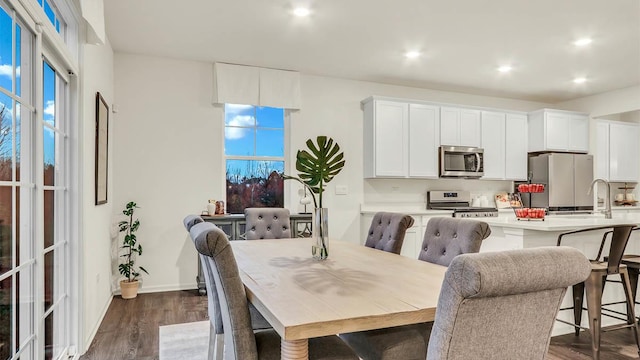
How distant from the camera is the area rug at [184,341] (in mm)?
2649

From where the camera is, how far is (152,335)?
3.03 meters

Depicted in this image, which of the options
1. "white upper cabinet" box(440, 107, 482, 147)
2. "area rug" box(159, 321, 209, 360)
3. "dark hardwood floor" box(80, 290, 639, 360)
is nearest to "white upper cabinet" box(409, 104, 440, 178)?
"white upper cabinet" box(440, 107, 482, 147)

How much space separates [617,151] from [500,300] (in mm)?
6916

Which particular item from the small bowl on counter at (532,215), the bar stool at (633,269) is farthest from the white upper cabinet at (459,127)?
the bar stool at (633,269)

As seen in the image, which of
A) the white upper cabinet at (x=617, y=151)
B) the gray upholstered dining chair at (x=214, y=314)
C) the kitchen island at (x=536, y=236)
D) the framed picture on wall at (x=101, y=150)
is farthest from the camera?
the white upper cabinet at (x=617, y=151)

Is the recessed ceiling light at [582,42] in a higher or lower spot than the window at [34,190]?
higher

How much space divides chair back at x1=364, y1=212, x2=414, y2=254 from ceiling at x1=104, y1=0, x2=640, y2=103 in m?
1.76

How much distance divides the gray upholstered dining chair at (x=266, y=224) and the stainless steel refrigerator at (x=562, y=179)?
13.8 ft

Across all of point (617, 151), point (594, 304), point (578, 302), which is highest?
point (617, 151)

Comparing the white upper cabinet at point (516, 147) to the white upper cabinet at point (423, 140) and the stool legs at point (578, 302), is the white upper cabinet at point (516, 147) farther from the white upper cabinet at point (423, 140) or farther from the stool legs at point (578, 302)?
the stool legs at point (578, 302)

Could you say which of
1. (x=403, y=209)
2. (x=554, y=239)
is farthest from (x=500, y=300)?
(x=403, y=209)

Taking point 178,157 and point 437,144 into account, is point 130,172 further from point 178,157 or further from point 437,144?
point 437,144

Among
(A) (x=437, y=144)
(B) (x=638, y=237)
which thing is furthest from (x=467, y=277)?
(A) (x=437, y=144)

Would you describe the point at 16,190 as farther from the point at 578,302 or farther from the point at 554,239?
the point at 578,302
